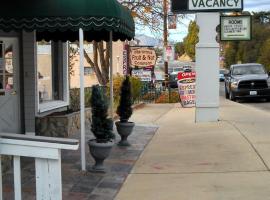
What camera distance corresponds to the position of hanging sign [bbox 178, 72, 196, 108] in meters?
21.1

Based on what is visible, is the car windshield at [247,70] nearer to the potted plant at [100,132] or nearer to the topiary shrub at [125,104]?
the topiary shrub at [125,104]

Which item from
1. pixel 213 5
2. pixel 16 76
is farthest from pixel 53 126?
pixel 213 5

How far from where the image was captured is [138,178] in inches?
320

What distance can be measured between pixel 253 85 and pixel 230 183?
733 inches

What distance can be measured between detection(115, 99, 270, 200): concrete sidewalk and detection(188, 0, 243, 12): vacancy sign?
119 inches

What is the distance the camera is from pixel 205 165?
29.1 feet

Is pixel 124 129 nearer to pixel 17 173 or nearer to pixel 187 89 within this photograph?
pixel 17 173

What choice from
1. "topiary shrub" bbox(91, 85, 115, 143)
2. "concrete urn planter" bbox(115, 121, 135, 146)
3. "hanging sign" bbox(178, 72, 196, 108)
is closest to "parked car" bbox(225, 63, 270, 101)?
"hanging sign" bbox(178, 72, 196, 108)

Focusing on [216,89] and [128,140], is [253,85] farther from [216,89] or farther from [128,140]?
[128,140]

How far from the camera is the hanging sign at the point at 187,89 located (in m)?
21.1

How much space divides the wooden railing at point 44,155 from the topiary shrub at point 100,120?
292 centimetres

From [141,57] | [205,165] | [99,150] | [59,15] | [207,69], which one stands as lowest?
[205,165]

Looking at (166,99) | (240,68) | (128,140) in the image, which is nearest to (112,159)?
(128,140)

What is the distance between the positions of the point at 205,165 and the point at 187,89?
12856 mm
